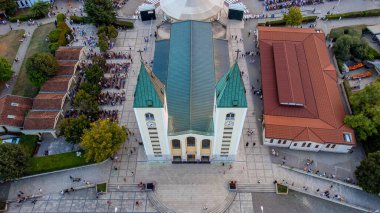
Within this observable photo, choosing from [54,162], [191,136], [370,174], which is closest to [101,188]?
[54,162]

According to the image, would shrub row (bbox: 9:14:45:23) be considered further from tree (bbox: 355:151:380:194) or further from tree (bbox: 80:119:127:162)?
tree (bbox: 355:151:380:194)

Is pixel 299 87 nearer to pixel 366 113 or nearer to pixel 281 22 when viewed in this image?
pixel 366 113

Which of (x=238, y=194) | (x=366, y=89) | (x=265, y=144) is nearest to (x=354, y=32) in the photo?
(x=366, y=89)

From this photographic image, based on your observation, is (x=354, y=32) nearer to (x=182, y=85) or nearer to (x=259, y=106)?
(x=259, y=106)

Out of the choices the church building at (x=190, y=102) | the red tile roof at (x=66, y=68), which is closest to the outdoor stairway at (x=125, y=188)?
the church building at (x=190, y=102)

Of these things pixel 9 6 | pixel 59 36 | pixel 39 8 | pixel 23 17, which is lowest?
pixel 59 36
